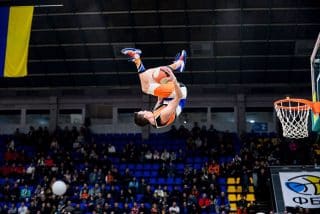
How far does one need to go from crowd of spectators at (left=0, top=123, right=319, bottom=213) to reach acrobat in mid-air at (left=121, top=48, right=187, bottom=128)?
14.2 metres

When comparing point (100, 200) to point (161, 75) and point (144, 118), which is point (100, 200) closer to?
point (144, 118)

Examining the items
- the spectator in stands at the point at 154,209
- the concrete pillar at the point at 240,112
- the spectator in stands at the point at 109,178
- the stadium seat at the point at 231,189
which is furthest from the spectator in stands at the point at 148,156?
the concrete pillar at the point at 240,112

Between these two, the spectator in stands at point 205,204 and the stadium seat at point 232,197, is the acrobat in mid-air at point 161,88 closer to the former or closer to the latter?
the spectator in stands at point 205,204

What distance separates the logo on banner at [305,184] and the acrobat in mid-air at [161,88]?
17.1m

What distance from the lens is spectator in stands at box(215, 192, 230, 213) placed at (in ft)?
99.2

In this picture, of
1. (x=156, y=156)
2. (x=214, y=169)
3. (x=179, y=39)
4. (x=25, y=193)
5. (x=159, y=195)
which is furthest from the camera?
(x=156, y=156)

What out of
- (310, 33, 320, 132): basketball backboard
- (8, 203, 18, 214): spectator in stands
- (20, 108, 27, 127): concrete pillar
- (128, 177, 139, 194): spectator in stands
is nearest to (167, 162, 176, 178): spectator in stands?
(128, 177, 139, 194): spectator in stands

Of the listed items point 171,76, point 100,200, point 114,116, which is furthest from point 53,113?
point 171,76

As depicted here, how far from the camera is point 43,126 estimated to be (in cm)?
4241

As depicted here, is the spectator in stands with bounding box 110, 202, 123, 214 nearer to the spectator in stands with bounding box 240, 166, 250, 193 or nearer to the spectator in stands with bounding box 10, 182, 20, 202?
the spectator in stands with bounding box 10, 182, 20, 202

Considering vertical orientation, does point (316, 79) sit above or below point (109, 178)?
above

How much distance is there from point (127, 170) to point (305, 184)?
10.8 meters

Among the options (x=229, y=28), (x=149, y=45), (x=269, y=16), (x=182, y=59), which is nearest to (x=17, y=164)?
(x=149, y=45)

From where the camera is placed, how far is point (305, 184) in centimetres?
3098
